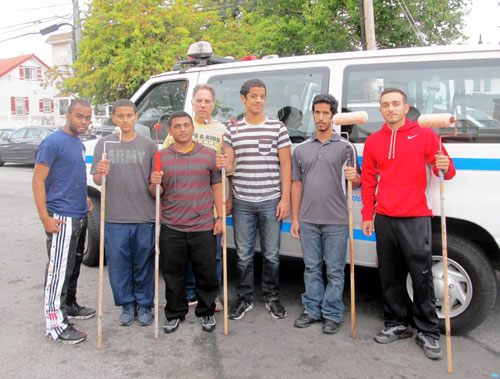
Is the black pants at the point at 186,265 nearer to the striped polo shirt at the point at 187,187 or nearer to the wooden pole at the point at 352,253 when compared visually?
the striped polo shirt at the point at 187,187

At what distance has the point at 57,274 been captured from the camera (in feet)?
11.8

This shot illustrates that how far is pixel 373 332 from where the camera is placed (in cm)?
377

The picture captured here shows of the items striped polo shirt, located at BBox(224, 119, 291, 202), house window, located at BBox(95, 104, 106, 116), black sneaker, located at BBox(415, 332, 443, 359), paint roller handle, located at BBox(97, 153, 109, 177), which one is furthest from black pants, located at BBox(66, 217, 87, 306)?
house window, located at BBox(95, 104, 106, 116)

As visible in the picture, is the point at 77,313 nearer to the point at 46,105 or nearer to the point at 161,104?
the point at 161,104

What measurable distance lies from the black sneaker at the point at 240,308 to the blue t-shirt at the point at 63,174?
1529 mm

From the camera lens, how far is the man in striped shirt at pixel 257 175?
3.77 m

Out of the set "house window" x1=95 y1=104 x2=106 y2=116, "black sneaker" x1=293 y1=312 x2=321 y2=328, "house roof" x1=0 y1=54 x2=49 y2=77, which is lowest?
"black sneaker" x1=293 y1=312 x2=321 y2=328

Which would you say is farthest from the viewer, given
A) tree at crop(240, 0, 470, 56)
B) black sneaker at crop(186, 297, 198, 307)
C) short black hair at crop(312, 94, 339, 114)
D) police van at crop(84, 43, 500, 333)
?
tree at crop(240, 0, 470, 56)

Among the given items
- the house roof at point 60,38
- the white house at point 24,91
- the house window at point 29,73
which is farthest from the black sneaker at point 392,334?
the house window at point 29,73

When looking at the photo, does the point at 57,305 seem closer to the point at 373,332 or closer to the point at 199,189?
the point at 199,189

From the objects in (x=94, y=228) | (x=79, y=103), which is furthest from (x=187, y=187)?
(x=94, y=228)

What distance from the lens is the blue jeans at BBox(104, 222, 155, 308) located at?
12.4 ft

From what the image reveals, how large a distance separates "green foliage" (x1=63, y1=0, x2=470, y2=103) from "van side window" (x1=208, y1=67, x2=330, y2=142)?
288 inches

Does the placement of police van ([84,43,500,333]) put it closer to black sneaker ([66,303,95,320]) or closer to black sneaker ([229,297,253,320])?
black sneaker ([229,297,253,320])
